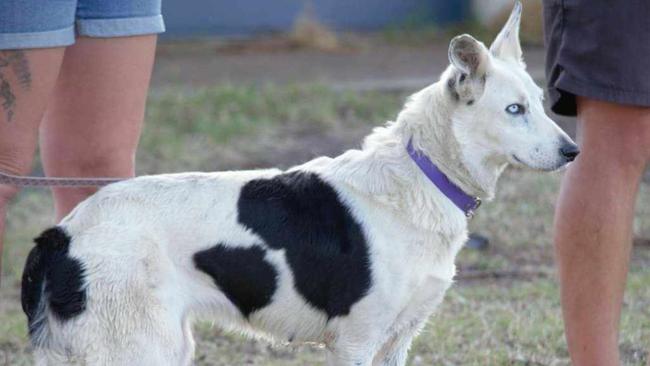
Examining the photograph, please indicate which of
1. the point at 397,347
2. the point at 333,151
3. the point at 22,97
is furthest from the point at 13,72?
the point at 333,151

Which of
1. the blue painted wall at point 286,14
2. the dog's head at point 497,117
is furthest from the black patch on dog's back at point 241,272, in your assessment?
the blue painted wall at point 286,14

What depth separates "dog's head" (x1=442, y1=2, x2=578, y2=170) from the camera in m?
3.51

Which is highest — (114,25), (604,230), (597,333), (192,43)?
(114,25)

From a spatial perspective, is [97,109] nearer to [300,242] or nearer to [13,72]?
[13,72]

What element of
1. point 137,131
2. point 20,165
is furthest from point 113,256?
point 137,131

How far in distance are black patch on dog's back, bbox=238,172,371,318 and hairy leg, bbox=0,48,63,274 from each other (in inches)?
25.8

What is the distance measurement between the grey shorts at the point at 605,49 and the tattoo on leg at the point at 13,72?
1567mm

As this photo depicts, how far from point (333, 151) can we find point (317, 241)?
4.64 m

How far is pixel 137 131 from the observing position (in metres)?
4.03

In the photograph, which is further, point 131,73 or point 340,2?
point 340,2

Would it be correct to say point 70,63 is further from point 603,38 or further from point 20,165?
point 603,38

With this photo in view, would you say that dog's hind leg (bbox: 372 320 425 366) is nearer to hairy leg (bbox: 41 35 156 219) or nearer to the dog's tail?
the dog's tail

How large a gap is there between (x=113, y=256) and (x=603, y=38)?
153 centimetres

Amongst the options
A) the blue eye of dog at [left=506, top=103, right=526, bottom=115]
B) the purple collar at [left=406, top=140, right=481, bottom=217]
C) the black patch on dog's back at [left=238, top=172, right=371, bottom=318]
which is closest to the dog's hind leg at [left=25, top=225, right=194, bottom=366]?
the black patch on dog's back at [left=238, top=172, right=371, bottom=318]
